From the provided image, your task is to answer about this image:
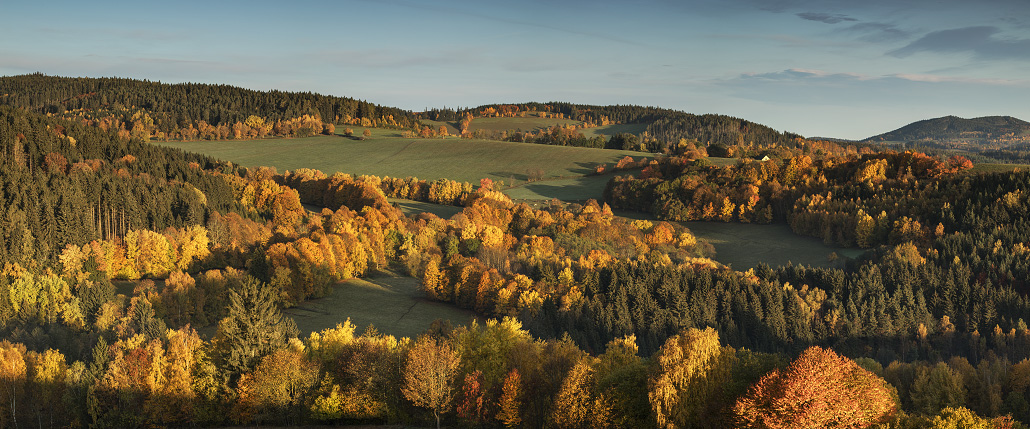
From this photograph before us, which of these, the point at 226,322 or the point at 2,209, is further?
the point at 2,209

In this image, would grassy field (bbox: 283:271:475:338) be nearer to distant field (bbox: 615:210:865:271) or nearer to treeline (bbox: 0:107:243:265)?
treeline (bbox: 0:107:243:265)

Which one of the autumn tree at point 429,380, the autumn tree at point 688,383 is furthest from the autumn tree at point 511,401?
the autumn tree at point 688,383

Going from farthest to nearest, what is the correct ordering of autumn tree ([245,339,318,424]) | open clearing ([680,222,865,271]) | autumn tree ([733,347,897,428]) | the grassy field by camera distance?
open clearing ([680,222,865,271]) < the grassy field < autumn tree ([245,339,318,424]) < autumn tree ([733,347,897,428])

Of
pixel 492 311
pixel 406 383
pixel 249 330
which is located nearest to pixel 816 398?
pixel 406 383

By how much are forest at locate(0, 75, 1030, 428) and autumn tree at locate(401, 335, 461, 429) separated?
0.24 m

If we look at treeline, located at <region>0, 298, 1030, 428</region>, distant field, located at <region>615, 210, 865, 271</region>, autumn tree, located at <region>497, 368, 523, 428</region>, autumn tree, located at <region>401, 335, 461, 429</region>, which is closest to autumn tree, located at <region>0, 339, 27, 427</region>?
treeline, located at <region>0, 298, 1030, 428</region>

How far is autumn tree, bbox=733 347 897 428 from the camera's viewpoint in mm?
46531

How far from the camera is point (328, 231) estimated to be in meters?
167

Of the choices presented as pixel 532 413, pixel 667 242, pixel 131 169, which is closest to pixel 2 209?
pixel 131 169

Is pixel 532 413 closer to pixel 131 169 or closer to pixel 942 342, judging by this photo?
pixel 942 342

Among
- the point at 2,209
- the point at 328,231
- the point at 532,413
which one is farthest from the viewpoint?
the point at 328,231

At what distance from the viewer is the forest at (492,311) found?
6041 centimetres

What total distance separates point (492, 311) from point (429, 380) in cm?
6412

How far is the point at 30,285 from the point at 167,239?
26.9 meters
